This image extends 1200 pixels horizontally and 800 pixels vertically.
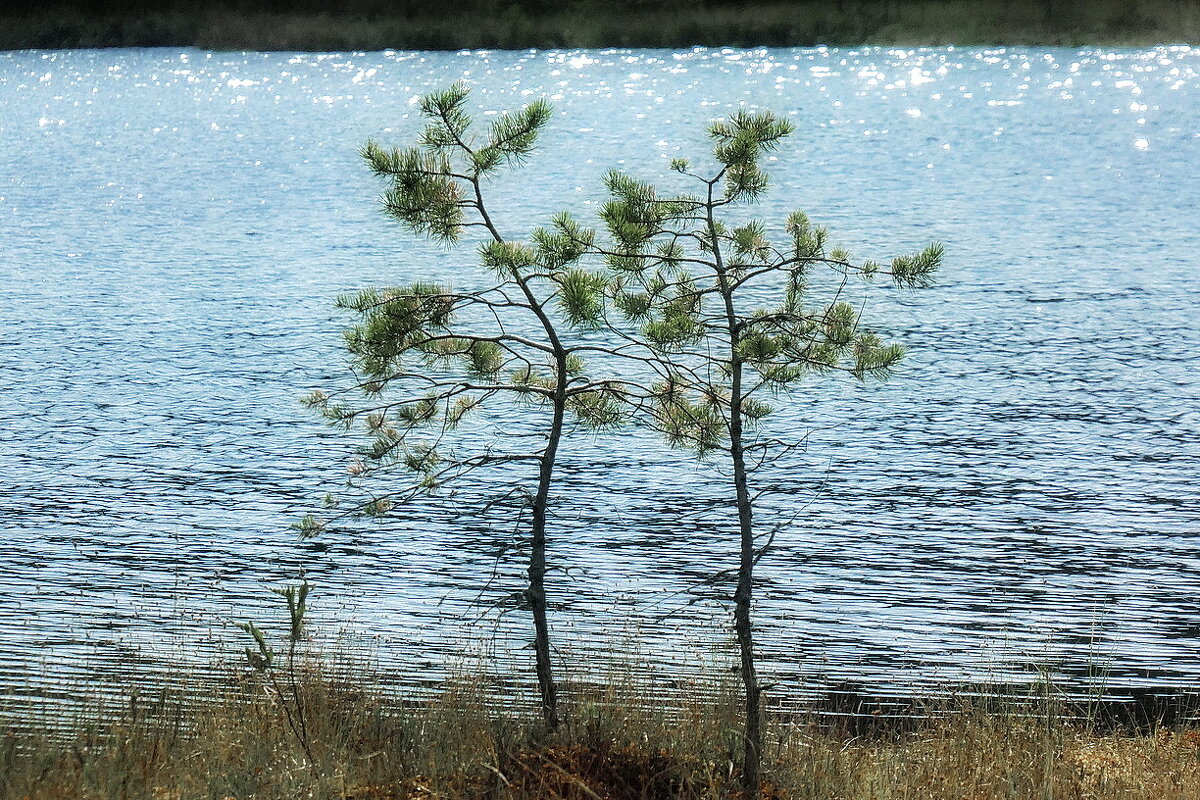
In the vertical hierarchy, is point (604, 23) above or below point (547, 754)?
above

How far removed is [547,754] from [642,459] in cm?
976

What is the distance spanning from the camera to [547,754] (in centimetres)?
540

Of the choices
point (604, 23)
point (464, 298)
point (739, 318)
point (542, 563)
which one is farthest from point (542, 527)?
point (604, 23)

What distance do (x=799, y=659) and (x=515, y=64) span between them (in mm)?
73105

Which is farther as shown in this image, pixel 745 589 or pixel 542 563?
pixel 542 563

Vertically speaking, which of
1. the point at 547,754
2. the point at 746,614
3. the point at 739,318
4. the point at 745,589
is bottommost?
Answer: the point at 547,754

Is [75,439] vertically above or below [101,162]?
below

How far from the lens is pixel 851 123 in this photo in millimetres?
53875

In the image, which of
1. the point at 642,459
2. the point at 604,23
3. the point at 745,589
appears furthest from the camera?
the point at 604,23

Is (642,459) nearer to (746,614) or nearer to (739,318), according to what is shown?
(739,318)

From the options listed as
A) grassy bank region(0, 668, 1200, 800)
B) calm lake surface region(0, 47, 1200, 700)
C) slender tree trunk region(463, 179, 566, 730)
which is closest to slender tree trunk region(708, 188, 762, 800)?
grassy bank region(0, 668, 1200, 800)

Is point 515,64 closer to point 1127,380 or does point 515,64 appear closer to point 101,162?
point 101,162

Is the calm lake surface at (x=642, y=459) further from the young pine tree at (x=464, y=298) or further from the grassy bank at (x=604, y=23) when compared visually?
the grassy bank at (x=604, y=23)

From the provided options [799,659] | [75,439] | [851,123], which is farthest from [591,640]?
[851,123]
